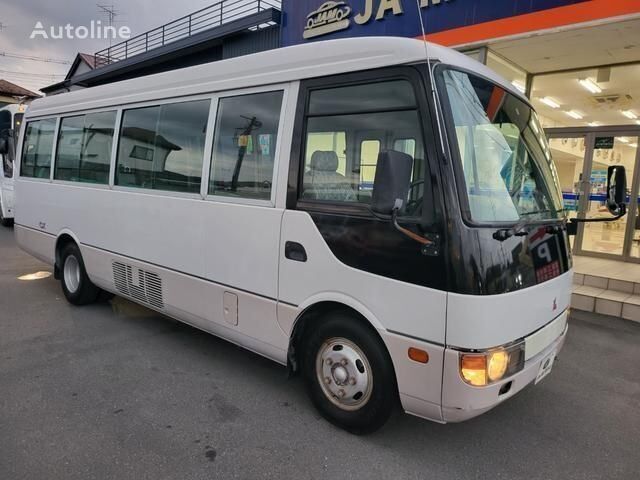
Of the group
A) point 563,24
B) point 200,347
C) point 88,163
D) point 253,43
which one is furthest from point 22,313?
point 253,43

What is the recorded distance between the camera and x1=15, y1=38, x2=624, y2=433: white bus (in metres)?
2.49

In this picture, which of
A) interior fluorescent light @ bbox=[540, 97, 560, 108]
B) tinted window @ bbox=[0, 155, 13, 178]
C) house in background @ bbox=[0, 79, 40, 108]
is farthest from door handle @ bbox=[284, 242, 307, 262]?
house in background @ bbox=[0, 79, 40, 108]

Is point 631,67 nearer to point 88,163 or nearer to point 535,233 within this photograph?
point 535,233

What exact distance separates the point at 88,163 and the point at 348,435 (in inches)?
171

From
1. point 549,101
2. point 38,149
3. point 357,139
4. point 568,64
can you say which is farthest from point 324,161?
point 549,101

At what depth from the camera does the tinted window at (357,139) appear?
2.65 m

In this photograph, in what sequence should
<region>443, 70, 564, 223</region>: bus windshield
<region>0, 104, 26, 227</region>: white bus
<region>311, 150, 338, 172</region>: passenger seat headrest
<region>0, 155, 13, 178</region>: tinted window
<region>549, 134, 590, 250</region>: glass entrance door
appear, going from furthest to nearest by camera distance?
<region>0, 155, 13, 178</region>: tinted window < <region>0, 104, 26, 227</region>: white bus < <region>549, 134, 590, 250</region>: glass entrance door < <region>311, 150, 338, 172</region>: passenger seat headrest < <region>443, 70, 564, 223</region>: bus windshield

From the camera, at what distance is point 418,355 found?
261 cm

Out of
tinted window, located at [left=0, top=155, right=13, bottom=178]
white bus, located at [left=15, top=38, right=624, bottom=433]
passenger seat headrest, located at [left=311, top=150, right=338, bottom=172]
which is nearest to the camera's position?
white bus, located at [left=15, top=38, right=624, bottom=433]

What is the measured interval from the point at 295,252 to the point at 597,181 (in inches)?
308

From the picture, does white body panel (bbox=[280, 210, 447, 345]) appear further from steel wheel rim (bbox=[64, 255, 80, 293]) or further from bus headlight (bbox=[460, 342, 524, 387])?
steel wheel rim (bbox=[64, 255, 80, 293])

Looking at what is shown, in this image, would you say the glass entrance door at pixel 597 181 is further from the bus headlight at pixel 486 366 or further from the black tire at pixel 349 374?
the black tire at pixel 349 374

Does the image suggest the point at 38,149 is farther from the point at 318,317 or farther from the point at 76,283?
the point at 318,317

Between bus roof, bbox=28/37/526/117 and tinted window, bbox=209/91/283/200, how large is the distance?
0.16 metres
